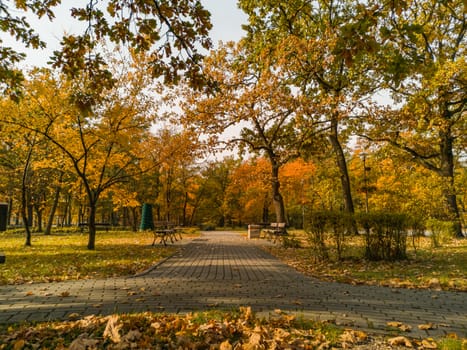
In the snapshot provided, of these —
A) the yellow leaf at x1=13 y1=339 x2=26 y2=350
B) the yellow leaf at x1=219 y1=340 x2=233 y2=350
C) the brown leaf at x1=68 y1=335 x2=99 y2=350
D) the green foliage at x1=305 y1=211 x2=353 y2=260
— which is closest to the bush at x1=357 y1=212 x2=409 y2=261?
the green foliage at x1=305 y1=211 x2=353 y2=260

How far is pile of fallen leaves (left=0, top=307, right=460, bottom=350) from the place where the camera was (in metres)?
3.34

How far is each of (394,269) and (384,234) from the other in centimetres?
120

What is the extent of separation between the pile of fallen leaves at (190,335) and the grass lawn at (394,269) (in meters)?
3.34

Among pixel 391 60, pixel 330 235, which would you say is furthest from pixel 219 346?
pixel 330 235

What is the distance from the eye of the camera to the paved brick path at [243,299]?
4383mm

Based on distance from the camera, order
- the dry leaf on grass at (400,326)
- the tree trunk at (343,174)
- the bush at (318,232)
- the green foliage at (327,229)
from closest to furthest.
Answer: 1. the dry leaf on grass at (400,326)
2. the green foliage at (327,229)
3. the bush at (318,232)
4. the tree trunk at (343,174)

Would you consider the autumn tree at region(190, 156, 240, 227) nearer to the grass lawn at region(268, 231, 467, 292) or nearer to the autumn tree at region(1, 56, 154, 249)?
the autumn tree at region(1, 56, 154, 249)

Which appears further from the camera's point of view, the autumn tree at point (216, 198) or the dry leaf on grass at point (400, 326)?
the autumn tree at point (216, 198)

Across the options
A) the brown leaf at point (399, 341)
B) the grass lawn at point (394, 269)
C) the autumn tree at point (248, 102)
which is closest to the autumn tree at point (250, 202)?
the autumn tree at point (248, 102)

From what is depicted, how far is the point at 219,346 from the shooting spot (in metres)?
3.34

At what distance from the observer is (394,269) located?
8211 mm

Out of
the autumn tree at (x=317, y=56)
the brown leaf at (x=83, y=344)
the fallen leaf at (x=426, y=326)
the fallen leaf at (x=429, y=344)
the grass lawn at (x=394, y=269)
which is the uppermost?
the autumn tree at (x=317, y=56)

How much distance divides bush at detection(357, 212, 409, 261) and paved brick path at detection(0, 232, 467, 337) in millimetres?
2903

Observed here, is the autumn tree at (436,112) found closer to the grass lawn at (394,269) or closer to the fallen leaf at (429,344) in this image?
the grass lawn at (394,269)
